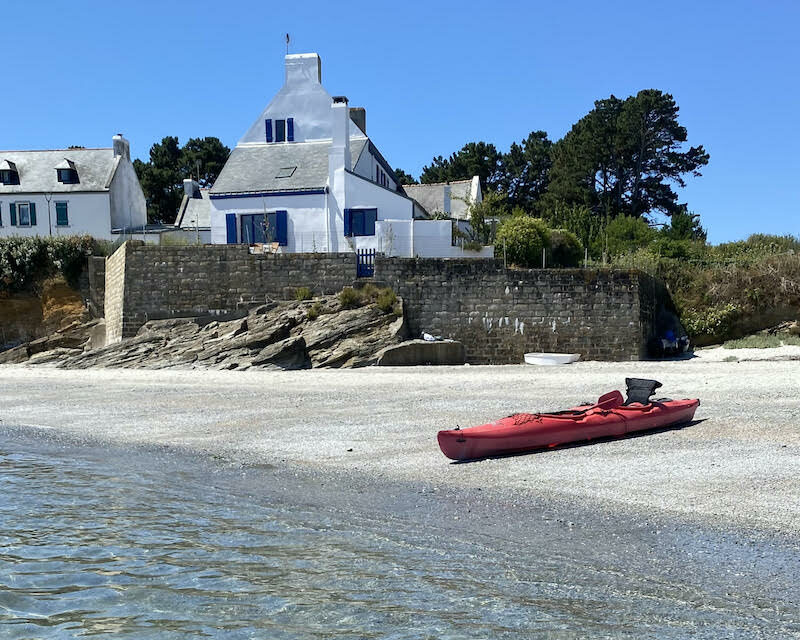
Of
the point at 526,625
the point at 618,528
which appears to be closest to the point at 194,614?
the point at 526,625

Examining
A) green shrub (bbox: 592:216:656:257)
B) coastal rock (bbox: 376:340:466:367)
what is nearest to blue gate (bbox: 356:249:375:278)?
coastal rock (bbox: 376:340:466:367)

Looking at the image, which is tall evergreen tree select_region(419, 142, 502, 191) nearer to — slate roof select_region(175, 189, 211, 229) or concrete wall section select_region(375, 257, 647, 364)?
slate roof select_region(175, 189, 211, 229)

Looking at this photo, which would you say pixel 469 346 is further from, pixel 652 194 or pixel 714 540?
pixel 652 194

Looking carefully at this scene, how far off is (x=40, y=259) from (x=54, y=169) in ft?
31.1

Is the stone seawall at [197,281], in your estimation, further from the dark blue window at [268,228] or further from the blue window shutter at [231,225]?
the blue window shutter at [231,225]

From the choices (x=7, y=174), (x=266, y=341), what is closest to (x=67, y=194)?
(x=7, y=174)

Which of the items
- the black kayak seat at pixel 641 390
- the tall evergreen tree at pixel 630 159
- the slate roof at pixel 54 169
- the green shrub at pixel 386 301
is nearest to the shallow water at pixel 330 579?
the black kayak seat at pixel 641 390

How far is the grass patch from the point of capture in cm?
2036

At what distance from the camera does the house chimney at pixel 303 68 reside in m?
29.0

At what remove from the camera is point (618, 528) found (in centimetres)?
650

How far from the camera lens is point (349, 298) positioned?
2044cm

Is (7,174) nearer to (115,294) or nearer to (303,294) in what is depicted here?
(115,294)

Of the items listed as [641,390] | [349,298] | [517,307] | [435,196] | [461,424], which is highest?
[435,196]

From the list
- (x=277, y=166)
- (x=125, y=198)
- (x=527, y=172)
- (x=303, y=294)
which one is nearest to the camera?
(x=303, y=294)
